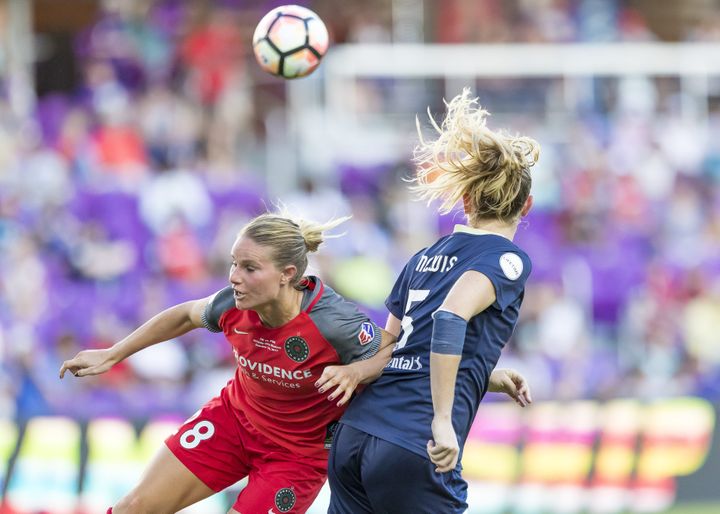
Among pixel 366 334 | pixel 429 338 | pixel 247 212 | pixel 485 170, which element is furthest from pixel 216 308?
pixel 247 212

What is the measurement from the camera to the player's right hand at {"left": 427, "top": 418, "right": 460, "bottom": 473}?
13.5ft

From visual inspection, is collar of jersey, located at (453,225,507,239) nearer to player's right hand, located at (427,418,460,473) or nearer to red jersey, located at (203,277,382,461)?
red jersey, located at (203,277,382,461)

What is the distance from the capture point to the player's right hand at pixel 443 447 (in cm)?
411

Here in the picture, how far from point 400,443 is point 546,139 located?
351 inches

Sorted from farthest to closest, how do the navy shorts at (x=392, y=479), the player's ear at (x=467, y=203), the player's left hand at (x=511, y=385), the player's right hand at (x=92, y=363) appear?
1. the player's right hand at (x=92, y=363)
2. the player's left hand at (x=511, y=385)
3. the player's ear at (x=467, y=203)
4. the navy shorts at (x=392, y=479)

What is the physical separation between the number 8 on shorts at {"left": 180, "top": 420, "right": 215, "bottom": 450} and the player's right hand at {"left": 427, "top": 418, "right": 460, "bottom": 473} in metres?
1.27

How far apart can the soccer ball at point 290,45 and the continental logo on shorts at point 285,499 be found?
2.51 metres

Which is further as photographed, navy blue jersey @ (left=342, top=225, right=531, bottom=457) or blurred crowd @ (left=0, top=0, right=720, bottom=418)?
blurred crowd @ (left=0, top=0, right=720, bottom=418)

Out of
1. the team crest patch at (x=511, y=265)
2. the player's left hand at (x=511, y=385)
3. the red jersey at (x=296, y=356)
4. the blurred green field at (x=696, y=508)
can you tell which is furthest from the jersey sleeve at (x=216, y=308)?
the blurred green field at (x=696, y=508)

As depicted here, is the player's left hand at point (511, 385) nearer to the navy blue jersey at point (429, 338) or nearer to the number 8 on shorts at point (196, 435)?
the navy blue jersey at point (429, 338)

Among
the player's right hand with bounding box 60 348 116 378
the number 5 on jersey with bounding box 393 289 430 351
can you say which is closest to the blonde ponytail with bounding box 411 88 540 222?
the number 5 on jersey with bounding box 393 289 430 351

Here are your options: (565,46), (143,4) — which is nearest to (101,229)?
(143,4)

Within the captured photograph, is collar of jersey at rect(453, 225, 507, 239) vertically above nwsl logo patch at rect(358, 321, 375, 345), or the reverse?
collar of jersey at rect(453, 225, 507, 239)

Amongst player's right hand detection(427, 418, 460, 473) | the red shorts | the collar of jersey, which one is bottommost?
the red shorts
